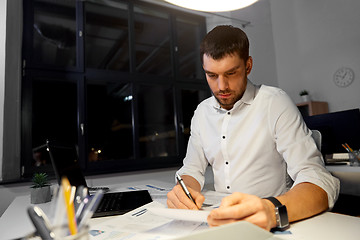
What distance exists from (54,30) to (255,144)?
4132mm

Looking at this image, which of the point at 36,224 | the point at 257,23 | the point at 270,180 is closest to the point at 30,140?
the point at 36,224

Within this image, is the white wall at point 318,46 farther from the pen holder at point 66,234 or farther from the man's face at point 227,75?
the pen holder at point 66,234

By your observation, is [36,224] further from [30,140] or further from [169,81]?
[169,81]

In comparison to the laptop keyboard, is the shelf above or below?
above

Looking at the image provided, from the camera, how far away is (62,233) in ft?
1.00

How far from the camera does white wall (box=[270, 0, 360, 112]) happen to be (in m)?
3.46

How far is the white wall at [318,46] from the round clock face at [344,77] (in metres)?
0.05

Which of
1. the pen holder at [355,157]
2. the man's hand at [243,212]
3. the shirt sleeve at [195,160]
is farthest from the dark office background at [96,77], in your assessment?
the pen holder at [355,157]

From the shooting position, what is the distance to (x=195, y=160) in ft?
4.31

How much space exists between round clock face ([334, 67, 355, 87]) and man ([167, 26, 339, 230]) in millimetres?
3006

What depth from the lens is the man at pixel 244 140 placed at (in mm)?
889

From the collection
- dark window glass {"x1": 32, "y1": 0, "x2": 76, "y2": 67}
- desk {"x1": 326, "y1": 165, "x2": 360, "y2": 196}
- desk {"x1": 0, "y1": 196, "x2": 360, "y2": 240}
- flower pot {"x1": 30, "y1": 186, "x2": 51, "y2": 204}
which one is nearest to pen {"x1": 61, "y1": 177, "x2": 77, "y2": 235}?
desk {"x1": 0, "y1": 196, "x2": 360, "y2": 240}

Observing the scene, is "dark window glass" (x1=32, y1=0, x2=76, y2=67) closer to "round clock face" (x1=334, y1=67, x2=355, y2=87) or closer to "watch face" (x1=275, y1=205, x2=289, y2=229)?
"watch face" (x1=275, y1=205, x2=289, y2=229)

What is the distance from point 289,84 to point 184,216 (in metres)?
4.09
